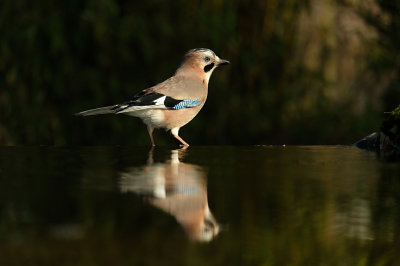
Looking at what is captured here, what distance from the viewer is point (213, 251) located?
1491 mm

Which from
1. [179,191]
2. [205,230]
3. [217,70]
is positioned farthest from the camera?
[217,70]

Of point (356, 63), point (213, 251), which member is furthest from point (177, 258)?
point (356, 63)

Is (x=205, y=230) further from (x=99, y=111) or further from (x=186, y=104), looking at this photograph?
(x=186, y=104)

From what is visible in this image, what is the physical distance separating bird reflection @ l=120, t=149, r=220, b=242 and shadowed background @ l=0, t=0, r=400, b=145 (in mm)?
3987

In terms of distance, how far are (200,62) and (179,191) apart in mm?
3297

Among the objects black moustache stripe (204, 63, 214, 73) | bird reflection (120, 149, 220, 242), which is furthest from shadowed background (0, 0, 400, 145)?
bird reflection (120, 149, 220, 242)

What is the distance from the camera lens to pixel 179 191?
2.33m

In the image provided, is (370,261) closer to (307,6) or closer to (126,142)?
(126,142)

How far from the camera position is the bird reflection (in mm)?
1754

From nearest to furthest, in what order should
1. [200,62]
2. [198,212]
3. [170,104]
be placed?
[198,212] → [170,104] → [200,62]

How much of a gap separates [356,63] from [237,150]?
4.74 m

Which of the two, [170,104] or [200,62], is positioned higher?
[200,62]

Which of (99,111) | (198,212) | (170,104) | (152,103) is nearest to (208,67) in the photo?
(170,104)

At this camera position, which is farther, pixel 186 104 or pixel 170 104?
pixel 186 104
